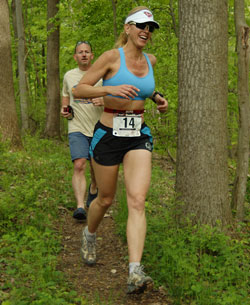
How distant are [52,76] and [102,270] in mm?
10494

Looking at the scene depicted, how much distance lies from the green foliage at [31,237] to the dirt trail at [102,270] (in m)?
0.16

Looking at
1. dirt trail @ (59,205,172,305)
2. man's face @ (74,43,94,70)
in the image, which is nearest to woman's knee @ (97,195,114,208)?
dirt trail @ (59,205,172,305)

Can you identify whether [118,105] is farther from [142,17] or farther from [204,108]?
[204,108]

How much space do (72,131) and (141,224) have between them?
8.76 feet

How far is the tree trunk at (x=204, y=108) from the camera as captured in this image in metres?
4.52

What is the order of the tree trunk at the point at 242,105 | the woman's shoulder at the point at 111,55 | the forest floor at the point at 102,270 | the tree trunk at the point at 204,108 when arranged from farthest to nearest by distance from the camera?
the tree trunk at the point at 242,105 < the tree trunk at the point at 204,108 < the woman's shoulder at the point at 111,55 < the forest floor at the point at 102,270

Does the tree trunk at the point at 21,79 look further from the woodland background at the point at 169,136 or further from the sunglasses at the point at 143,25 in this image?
the sunglasses at the point at 143,25

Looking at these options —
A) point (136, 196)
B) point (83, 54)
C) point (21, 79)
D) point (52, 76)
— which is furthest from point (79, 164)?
point (21, 79)

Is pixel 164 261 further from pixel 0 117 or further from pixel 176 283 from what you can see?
pixel 0 117

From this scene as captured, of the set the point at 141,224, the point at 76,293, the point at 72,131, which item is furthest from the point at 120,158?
the point at 72,131

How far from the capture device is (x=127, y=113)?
4.04 m

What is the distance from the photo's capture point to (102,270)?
4.55 metres

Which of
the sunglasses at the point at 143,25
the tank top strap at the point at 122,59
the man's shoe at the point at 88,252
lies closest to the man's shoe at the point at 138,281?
the man's shoe at the point at 88,252

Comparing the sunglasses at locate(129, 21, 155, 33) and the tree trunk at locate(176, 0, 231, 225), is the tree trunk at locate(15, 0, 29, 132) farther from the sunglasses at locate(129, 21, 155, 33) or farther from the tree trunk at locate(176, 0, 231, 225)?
the sunglasses at locate(129, 21, 155, 33)
